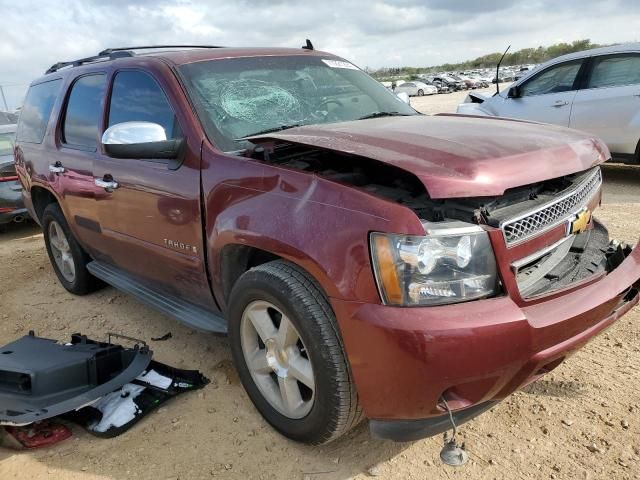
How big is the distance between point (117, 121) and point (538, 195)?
2.65 meters

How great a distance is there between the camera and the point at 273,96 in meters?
3.24

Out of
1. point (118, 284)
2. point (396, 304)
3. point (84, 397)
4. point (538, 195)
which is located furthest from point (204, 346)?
point (538, 195)

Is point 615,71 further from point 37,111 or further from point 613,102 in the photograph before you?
point 37,111

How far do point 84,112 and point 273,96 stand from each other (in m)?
1.65

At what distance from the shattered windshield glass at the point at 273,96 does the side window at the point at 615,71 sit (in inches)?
181

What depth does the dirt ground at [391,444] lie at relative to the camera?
7.61 feet

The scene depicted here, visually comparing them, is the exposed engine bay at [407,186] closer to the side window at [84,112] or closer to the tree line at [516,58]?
the side window at [84,112]

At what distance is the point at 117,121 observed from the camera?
3584mm

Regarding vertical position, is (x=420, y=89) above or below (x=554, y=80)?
below

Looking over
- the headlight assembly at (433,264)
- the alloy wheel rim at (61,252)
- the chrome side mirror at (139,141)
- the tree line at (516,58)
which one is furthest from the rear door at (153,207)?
the tree line at (516,58)

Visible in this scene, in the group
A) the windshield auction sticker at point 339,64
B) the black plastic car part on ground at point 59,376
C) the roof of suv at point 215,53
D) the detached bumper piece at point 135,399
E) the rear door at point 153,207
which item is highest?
the roof of suv at point 215,53

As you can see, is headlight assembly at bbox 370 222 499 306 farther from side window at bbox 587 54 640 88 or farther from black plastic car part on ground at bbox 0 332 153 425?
side window at bbox 587 54 640 88

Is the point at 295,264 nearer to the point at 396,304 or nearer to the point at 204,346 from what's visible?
the point at 396,304

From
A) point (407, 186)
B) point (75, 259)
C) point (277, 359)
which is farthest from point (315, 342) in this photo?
point (75, 259)
